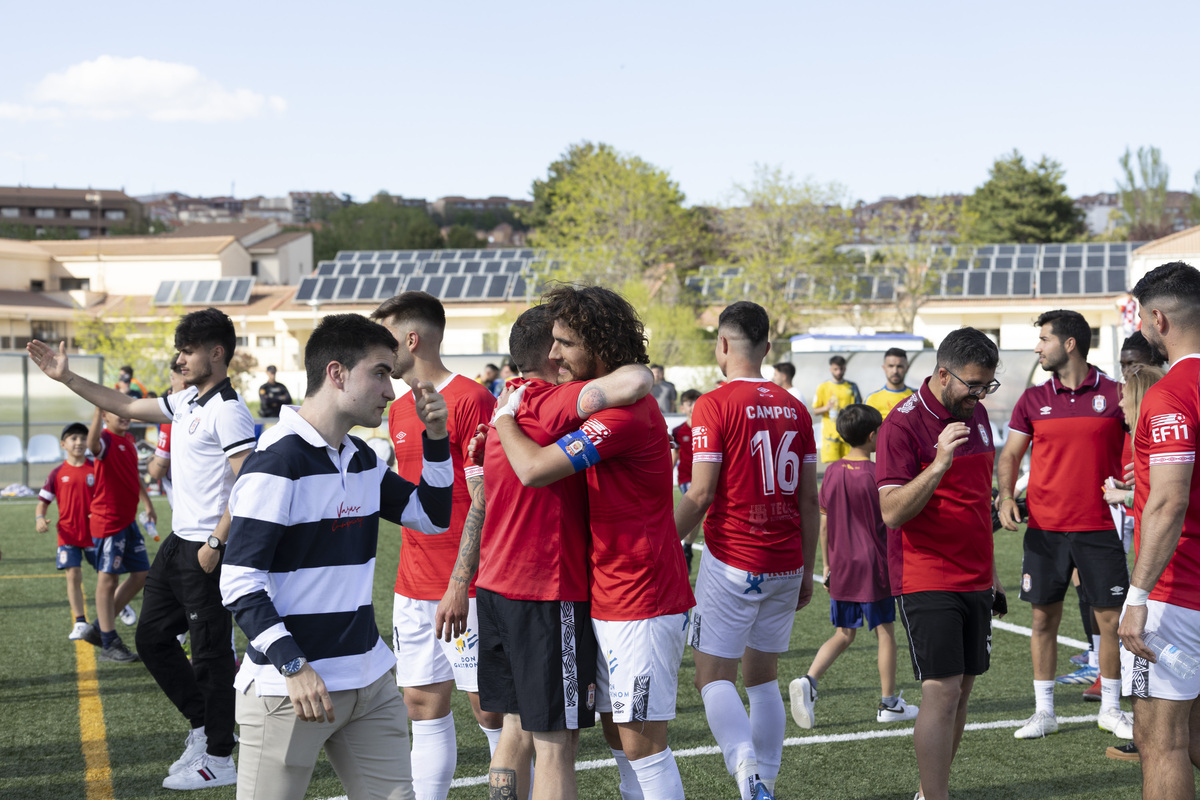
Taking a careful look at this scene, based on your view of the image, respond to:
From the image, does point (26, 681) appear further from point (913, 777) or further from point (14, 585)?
point (913, 777)

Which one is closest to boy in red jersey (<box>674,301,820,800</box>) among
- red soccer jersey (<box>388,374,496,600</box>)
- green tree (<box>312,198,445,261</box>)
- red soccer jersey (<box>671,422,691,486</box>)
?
red soccer jersey (<box>388,374,496,600</box>)

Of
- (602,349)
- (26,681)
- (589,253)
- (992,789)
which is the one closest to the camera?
(602,349)

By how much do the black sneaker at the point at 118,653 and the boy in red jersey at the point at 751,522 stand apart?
484 centimetres

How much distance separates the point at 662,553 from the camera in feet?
11.2

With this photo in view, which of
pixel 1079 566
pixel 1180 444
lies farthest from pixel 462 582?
pixel 1079 566

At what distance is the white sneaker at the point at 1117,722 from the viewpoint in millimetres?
5391

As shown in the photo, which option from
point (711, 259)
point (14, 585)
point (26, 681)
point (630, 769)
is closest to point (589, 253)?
point (711, 259)

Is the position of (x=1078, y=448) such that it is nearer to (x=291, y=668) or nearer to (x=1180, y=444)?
(x=1180, y=444)

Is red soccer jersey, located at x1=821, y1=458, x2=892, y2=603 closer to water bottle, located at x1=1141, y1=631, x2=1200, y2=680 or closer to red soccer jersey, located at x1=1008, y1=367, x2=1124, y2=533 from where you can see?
red soccer jersey, located at x1=1008, y1=367, x2=1124, y2=533

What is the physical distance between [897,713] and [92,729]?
467 cm

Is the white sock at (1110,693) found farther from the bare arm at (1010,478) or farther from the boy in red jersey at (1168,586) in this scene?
the boy in red jersey at (1168,586)

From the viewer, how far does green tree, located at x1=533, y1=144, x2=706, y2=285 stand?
38.7 meters

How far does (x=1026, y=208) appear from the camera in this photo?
54875 mm

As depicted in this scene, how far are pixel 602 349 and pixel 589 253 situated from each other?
1409 inches
